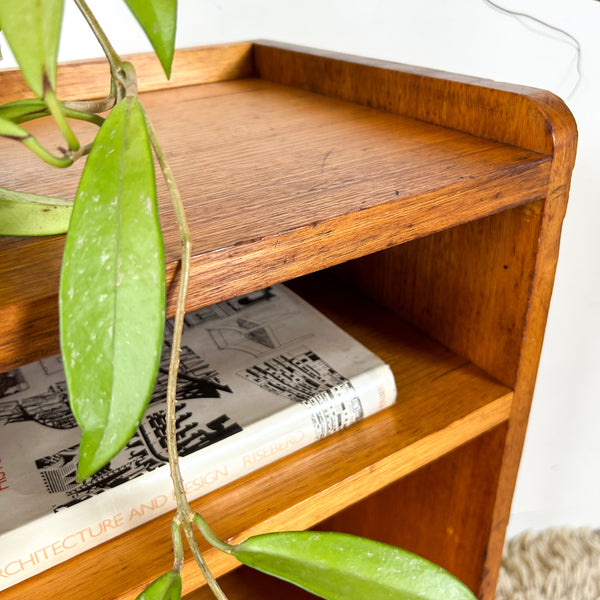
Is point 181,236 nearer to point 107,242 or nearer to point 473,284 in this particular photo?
point 107,242

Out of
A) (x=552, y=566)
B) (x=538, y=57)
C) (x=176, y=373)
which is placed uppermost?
(x=538, y=57)

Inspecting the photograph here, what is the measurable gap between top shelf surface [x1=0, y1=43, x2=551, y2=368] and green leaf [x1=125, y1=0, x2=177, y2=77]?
0.31 feet

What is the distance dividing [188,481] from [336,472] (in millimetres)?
97

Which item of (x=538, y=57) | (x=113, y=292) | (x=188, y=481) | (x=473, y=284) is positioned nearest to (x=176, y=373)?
(x=113, y=292)

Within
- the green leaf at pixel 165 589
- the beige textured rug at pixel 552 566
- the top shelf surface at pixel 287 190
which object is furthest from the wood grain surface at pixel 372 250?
the beige textured rug at pixel 552 566

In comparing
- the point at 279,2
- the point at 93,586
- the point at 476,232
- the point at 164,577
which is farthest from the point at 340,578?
the point at 279,2

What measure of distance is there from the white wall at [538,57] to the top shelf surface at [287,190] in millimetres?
266

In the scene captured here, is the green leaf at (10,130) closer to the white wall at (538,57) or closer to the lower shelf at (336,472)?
the lower shelf at (336,472)

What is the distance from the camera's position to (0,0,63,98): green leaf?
20 cm

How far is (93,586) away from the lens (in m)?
0.36

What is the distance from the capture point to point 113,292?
0.22m

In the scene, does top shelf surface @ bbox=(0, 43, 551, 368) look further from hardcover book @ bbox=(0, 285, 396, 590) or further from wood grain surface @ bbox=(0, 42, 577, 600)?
hardcover book @ bbox=(0, 285, 396, 590)

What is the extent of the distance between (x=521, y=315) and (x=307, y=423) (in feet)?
0.55

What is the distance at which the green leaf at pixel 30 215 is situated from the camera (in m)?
0.28
